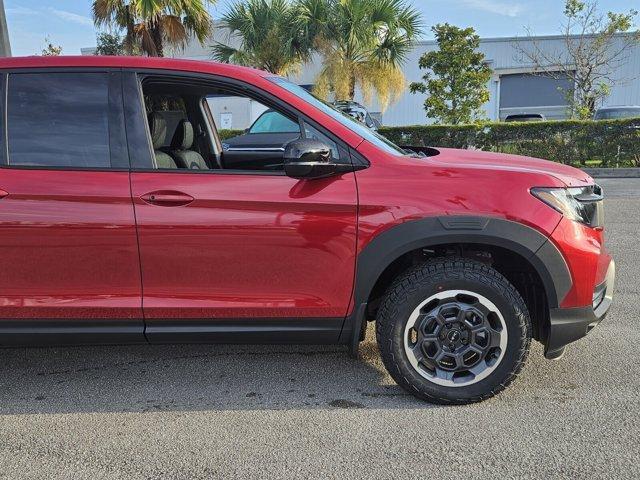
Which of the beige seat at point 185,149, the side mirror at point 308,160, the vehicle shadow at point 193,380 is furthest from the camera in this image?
the beige seat at point 185,149

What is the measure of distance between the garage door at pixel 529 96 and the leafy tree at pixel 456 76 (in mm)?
16263

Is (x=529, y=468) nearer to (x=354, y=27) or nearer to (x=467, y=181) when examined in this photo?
(x=467, y=181)

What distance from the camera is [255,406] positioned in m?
2.88

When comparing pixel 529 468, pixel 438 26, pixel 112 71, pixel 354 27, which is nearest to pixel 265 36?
pixel 354 27

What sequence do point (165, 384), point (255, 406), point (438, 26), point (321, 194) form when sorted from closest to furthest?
1. point (321, 194)
2. point (255, 406)
3. point (165, 384)
4. point (438, 26)

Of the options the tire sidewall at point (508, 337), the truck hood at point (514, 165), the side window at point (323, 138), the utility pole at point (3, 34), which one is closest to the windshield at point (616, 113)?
the utility pole at point (3, 34)

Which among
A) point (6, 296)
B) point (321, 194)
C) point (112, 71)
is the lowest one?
point (6, 296)

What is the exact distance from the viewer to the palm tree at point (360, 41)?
16.5 metres

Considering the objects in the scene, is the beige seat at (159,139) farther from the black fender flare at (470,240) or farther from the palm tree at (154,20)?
the palm tree at (154,20)

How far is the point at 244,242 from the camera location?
2631mm

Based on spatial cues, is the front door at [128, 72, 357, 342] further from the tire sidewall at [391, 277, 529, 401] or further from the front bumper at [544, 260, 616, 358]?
the front bumper at [544, 260, 616, 358]

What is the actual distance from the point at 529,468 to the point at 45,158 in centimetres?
273

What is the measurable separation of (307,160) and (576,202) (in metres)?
1.39

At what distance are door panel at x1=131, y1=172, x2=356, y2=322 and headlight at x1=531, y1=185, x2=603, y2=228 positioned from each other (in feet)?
3.18
